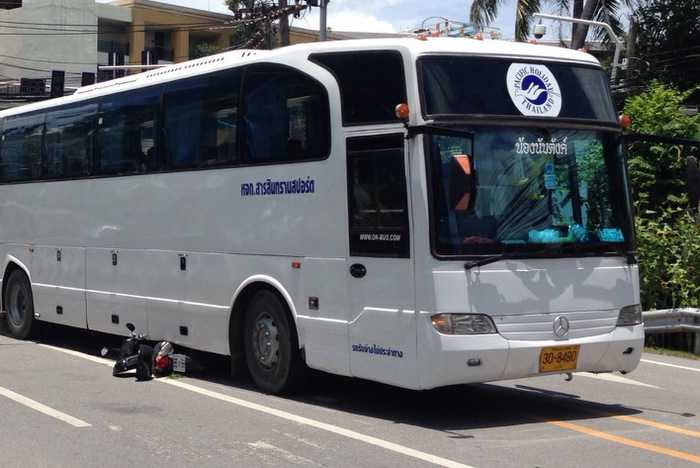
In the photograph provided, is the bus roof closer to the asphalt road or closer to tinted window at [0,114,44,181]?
the asphalt road

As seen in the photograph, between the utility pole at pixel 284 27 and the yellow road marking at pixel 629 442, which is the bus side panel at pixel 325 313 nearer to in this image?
the yellow road marking at pixel 629 442

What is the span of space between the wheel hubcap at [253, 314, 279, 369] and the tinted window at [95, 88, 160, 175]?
2.88 meters

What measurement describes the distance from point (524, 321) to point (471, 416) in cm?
123

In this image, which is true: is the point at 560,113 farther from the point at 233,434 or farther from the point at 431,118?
the point at 233,434

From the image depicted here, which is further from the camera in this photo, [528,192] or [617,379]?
[617,379]

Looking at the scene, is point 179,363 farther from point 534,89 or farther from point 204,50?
point 204,50

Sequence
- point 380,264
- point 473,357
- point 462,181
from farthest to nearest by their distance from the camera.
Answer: point 380,264
point 473,357
point 462,181

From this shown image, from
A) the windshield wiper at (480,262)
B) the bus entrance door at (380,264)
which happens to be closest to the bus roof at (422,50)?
the bus entrance door at (380,264)

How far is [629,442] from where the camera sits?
28.8 ft

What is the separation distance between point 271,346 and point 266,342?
0.12 m

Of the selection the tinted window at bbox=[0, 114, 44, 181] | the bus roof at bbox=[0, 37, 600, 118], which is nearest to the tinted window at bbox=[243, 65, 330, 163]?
the bus roof at bbox=[0, 37, 600, 118]

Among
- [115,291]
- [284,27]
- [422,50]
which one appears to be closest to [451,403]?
[422,50]

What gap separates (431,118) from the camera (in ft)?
30.2

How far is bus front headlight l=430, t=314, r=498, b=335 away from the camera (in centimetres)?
906
